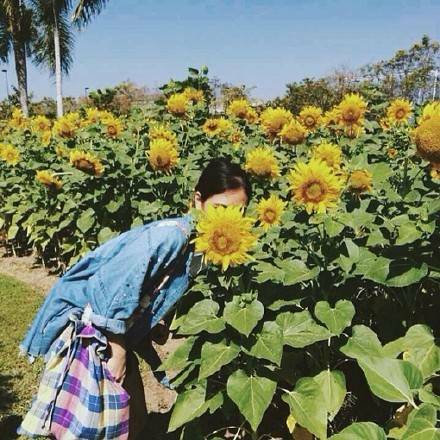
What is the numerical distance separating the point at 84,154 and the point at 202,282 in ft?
7.67

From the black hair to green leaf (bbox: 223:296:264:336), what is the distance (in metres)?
0.46

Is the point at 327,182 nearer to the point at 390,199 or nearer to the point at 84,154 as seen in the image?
the point at 390,199

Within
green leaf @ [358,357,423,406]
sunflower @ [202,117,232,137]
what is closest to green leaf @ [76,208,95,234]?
sunflower @ [202,117,232,137]

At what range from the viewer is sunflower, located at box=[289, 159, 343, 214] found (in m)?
2.14

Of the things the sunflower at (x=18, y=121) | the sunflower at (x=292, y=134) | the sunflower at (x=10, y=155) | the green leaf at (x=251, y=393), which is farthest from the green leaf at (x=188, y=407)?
the sunflower at (x=18, y=121)

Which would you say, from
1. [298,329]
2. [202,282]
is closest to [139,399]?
[202,282]

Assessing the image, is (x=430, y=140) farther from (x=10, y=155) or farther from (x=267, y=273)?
(x=10, y=155)

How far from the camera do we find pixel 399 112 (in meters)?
4.29

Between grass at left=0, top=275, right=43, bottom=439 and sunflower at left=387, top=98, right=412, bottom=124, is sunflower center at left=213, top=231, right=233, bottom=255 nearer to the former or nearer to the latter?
grass at left=0, top=275, right=43, bottom=439

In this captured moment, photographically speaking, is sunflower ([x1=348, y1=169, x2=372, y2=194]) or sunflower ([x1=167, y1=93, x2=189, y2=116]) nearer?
sunflower ([x1=348, y1=169, x2=372, y2=194])

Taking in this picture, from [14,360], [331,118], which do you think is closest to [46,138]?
[14,360]

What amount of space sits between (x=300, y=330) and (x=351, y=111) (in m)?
2.24

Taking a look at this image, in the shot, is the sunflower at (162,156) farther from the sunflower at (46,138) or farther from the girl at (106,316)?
the sunflower at (46,138)

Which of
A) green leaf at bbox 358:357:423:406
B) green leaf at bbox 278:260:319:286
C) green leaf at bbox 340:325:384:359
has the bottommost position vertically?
green leaf at bbox 340:325:384:359
